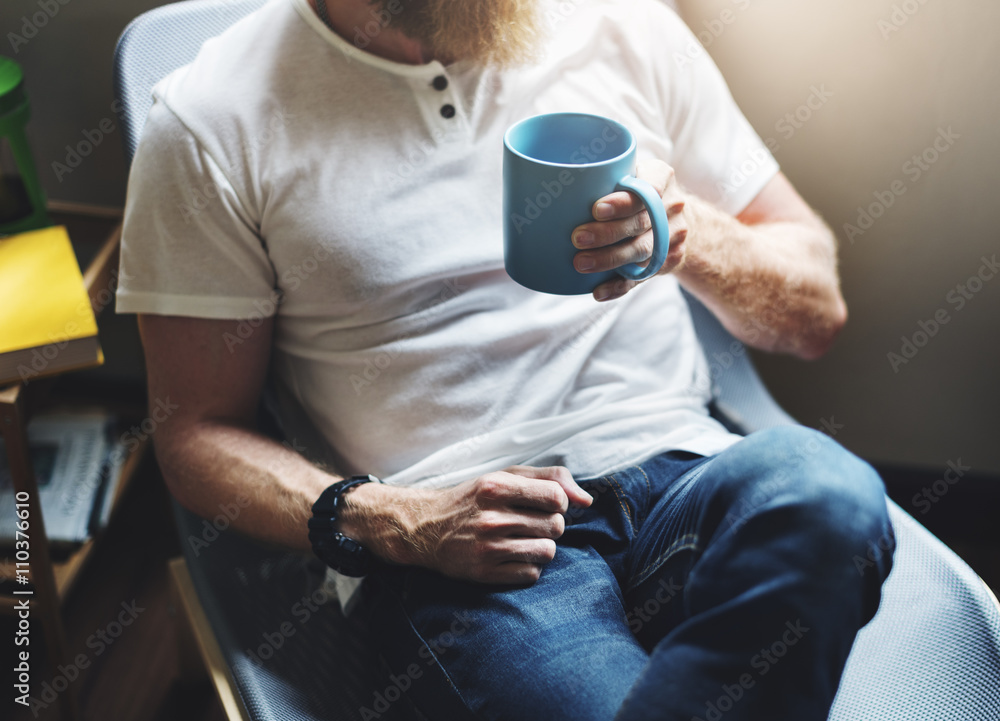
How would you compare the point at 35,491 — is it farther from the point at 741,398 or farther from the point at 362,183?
the point at 741,398

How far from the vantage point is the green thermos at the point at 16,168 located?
111cm

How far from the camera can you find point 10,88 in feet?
3.60

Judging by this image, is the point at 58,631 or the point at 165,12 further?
the point at 58,631

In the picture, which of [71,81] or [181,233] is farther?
[71,81]

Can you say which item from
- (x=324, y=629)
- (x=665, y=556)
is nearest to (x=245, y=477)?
(x=324, y=629)

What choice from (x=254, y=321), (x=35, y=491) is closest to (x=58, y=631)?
(x=35, y=491)

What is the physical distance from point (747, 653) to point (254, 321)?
0.56 m

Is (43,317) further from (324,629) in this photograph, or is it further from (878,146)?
(878,146)

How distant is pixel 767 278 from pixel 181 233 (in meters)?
0.64

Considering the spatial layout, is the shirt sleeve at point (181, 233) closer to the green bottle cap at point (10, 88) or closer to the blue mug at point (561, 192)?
the blue mug at point (561, 192)

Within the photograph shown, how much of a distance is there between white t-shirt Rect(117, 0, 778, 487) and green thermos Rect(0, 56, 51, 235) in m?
0.41

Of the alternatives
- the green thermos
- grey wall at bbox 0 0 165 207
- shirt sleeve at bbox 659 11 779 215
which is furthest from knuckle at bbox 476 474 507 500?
grey wall at bbox 0 0 165 207

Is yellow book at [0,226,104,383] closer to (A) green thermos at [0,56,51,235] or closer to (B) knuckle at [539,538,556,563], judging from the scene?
(A) green thermos at [0,56,51,235]

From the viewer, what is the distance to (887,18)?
1194 mm
